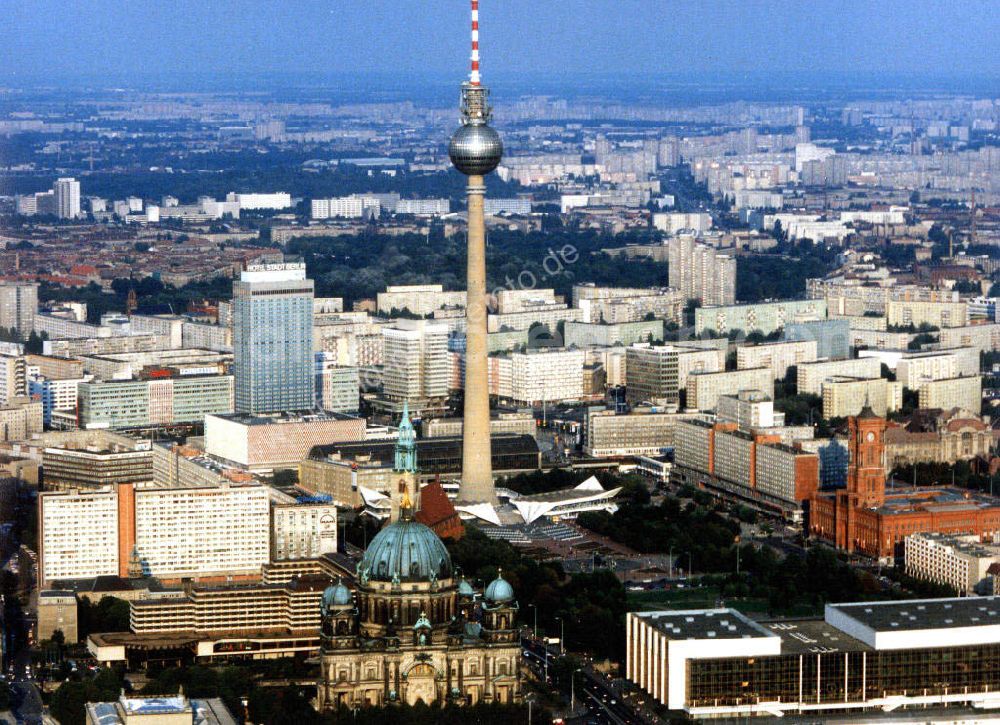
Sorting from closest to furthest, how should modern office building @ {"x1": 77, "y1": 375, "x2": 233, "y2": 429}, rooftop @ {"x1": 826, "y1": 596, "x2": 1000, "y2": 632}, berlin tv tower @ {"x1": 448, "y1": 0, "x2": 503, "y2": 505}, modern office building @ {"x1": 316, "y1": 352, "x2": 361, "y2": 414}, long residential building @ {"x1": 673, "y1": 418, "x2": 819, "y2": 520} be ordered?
1. rooftop @ {"x1": 826, "y1": 596, "x2": 1000, "y2": 632}
2. long residential building @ {"x1": 673, "y1": 418, "x2": 819, "y2": 520}
3. berlin tv tower @ {"x1": 448, "y1": 0, "x2": 503, "y2": 505}
4. modern office building @ {"x1": 77, "y1": 375, "x2": 233, "y2": 429}
5. modern office building @ {"x1": 316, "y1": 352, "x2": 361, "y2": 414}

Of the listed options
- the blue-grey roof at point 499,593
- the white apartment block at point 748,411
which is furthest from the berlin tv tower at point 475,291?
the blue-grey roof at point 499,593

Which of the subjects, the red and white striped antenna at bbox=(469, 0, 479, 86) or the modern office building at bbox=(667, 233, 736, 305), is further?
the modern office building at bbox=(667, 233, 736, 305)

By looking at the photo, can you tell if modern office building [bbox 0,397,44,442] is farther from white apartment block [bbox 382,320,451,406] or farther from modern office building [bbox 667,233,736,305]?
modern office building [bbox 667,233,736,305]

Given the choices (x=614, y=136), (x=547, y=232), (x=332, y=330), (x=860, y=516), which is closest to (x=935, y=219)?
(x=547, y=232)

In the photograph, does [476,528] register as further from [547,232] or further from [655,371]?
[547,232]

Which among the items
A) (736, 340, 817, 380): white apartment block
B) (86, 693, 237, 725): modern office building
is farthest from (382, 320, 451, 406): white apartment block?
(86, 693, 237, 725): modern office building

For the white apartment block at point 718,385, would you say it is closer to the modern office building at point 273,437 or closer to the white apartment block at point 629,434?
the white apartment block at point 629,434
